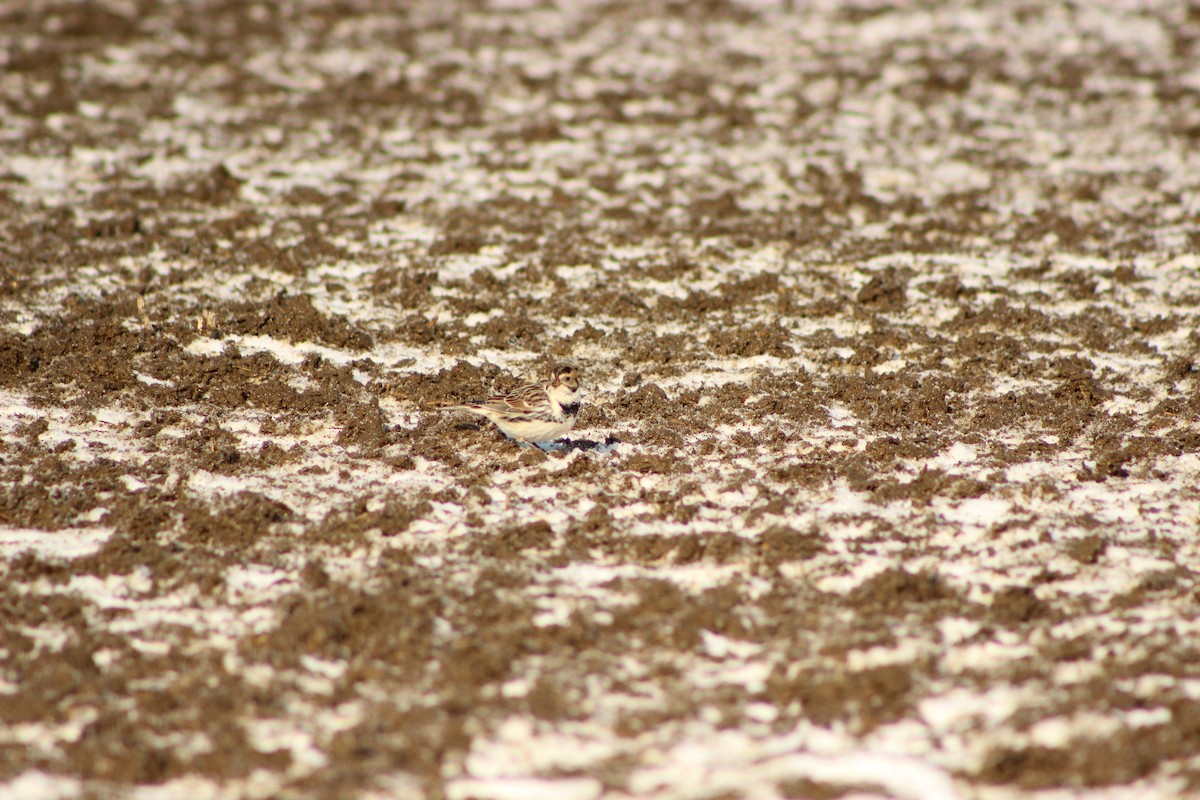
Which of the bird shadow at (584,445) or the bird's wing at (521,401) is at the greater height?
the bird's wing at (521,401)

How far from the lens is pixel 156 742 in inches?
160

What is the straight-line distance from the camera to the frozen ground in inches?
162

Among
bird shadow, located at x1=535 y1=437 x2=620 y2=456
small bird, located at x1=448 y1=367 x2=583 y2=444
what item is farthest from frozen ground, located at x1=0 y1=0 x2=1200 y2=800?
small bird, located at x1=448 y1=367 x2=583 y2=444

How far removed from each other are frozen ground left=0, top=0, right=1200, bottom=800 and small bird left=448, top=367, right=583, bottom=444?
0.24 m

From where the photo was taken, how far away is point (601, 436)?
6.73 metres

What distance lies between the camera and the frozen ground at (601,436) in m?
4.11

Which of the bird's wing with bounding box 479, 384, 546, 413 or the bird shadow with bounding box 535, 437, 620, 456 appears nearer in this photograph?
the bird's wing with bounding box 479, 384, 546, 413

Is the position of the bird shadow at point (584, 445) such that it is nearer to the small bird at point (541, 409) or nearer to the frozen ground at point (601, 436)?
the frozen ground at point (601, 436)

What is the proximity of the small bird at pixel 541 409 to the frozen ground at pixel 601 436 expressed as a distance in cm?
24

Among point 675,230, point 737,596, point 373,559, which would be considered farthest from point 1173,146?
point 373,559

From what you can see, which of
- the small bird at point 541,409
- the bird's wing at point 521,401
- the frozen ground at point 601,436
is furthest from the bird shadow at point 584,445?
the bird's wing at point 521,401

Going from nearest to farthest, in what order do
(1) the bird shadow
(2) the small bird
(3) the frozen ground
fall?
(3) the frozen ground
(2) the small bird
(1) the bird shadow

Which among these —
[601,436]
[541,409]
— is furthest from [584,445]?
[541,409]

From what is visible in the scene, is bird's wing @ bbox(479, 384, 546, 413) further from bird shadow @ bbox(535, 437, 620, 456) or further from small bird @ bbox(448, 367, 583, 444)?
bird shadow @ bbox(535, 437, 620, 456)
